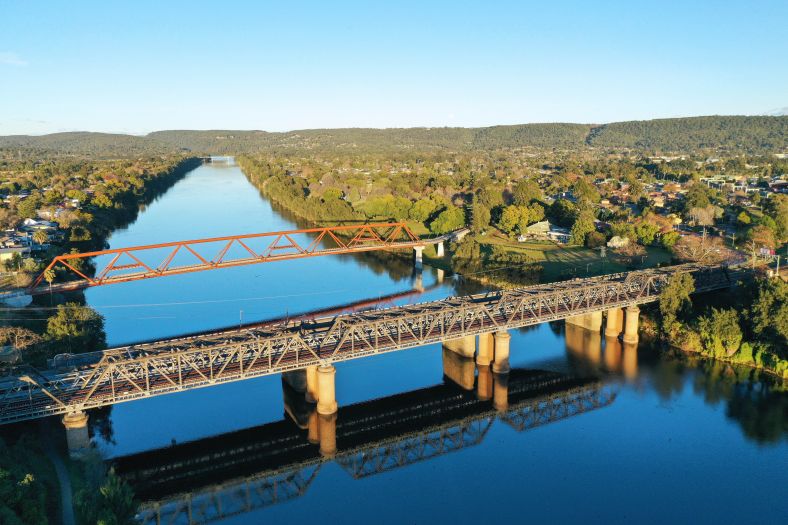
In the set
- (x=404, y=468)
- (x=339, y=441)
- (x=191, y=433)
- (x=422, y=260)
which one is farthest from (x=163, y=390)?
(x=422, y=260)

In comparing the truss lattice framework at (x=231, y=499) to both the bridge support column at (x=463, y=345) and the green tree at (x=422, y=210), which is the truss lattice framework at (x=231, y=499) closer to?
the bridge support column at (x=463, y=345)

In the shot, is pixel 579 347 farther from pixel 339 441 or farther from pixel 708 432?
pixel 339 441

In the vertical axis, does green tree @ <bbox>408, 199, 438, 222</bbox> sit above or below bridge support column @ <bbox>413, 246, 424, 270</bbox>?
above

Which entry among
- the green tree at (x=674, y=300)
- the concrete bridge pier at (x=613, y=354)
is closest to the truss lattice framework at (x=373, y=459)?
the concrete bridge pier at (x=613, y=354)

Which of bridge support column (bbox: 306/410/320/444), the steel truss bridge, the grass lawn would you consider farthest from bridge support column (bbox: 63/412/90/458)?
the grass lawn

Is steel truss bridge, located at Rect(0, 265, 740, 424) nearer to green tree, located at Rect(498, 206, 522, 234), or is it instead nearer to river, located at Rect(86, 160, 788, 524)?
river, located at Rect(86, 160, 788, 524)

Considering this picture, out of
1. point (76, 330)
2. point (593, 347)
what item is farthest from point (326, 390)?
point (593, 347)

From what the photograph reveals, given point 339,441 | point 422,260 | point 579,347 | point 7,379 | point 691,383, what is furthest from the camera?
point 422,260
